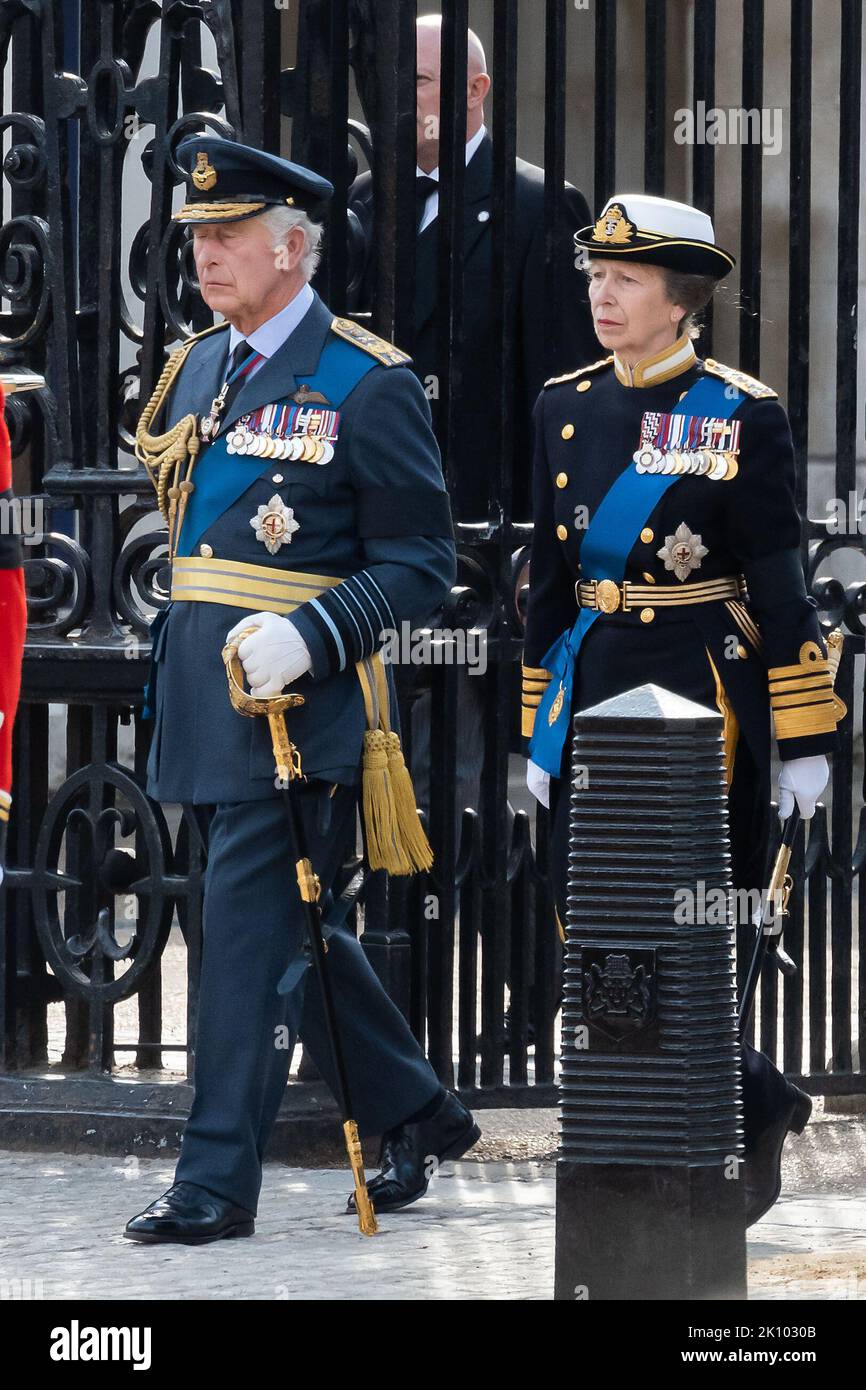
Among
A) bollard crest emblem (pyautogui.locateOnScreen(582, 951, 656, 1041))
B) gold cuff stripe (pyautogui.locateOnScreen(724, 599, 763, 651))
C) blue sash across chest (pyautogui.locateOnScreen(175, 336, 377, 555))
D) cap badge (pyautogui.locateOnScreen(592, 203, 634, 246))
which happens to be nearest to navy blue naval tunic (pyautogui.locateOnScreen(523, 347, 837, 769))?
gold cuff stripe (pyautogui.locateOnScreen(724, 599, 763, 651))

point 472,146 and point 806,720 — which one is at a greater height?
point 472,146

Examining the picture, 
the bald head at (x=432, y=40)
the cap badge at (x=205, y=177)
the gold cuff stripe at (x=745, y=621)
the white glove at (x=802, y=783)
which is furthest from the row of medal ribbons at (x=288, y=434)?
the bald head at (x=432, y=40)

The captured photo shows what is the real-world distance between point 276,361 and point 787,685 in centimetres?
119

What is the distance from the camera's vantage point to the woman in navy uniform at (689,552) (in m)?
5.26

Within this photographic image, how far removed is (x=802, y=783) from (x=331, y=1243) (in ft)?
4.24

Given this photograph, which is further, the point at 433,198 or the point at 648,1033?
the point at 433,198

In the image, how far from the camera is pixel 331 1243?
5.22 m

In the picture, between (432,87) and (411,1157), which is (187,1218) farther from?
(432,87)

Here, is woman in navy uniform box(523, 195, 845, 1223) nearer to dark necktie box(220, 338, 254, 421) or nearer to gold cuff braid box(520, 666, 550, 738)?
gold cuff braid box(520, 666, 550, 738)

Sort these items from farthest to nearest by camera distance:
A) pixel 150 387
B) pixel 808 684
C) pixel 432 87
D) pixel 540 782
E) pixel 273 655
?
pixel 432 87 → pixel 150 387 → pixel 540 782 → pixel 808 684 → pixel 273 655

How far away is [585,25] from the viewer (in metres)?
13.2

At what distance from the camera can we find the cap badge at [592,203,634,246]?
17.2ft

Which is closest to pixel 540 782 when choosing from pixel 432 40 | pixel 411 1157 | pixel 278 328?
pixel 411 1157

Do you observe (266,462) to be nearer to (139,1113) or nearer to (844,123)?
(139,1113)
